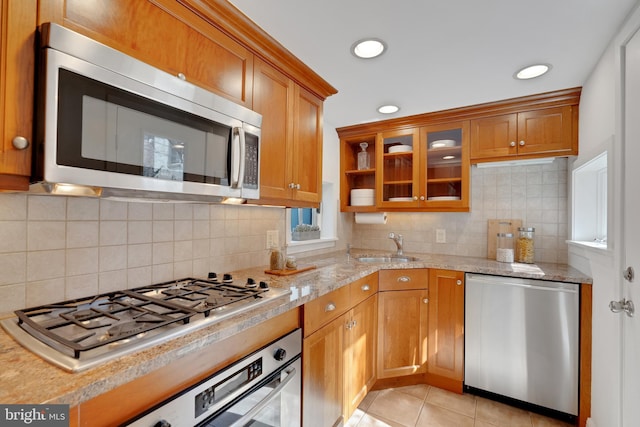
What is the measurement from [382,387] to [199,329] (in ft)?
6.21

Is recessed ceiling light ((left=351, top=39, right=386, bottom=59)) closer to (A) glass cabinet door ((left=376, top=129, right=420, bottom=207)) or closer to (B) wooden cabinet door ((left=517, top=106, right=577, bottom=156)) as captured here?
(A) glass cabinet door ((left=376, top=129, right=420, bottom=207))

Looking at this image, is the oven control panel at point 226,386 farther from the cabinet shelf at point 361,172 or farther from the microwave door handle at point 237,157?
the cabinet shelf at point 361,172

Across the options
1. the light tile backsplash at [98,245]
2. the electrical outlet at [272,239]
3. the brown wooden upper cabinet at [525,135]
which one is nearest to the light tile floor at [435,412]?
the electrical outlet at [272,239]

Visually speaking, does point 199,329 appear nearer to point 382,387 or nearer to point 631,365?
point 631,365

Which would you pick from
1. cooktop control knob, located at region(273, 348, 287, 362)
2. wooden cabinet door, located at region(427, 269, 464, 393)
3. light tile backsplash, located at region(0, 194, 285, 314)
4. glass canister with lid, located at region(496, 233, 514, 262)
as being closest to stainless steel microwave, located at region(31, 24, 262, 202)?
light tile backsplash, located at region(0, 194, 285, 314)

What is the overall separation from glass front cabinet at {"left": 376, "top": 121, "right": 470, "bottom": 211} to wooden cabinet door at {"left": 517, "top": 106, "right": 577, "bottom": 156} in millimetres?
401

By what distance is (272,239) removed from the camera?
82.7 inches

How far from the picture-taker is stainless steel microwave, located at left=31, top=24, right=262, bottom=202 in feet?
2.59

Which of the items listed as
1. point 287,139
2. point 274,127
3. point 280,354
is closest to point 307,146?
point 287,139

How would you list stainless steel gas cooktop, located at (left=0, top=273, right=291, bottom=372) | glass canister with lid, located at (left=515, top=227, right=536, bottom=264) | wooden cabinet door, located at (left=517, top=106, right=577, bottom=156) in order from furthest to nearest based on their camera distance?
1. glass canister with lid, located at (left=515, top=227, right=536, bottom=264)
2. wooden cabinet door, located at (left=517, top=106, right=577, bottom=156)
3. stainless steel gas cooktop, located at (left=0, top=273, right=291, bottom=372)

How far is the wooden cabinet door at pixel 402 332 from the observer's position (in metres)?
2.22

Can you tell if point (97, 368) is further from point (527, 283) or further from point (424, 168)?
point (424, 168)

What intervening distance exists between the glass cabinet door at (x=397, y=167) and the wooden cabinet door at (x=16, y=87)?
249cm

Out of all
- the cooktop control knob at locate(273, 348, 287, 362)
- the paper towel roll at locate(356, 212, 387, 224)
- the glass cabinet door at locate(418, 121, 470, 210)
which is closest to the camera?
the cooktop control knob at locate(273, 348, 287, 362)
